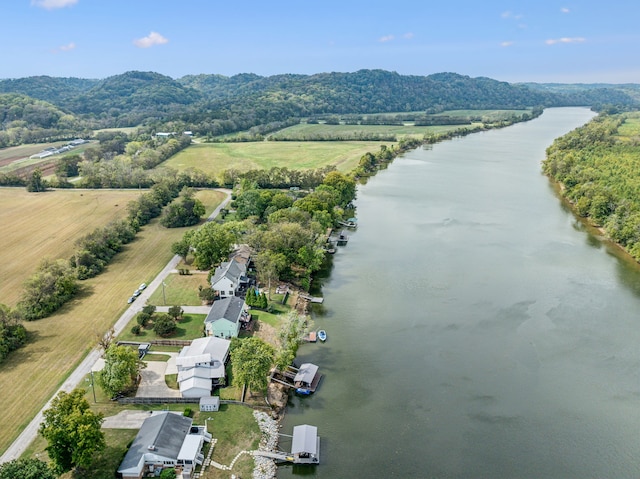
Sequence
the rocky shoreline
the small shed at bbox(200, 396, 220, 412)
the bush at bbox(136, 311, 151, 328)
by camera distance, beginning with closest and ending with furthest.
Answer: the rocky shoreline
the small shed at bbox(200, 396, 220, 412)
the bush at bbox(136, 311, 151, 328)

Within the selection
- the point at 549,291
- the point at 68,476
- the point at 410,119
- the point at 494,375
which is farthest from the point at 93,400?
the point at 410,119

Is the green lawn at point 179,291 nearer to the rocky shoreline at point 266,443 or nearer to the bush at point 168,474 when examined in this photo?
the rocky shoreline at point 266,443

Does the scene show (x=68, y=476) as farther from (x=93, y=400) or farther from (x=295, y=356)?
(x=295, y=356)

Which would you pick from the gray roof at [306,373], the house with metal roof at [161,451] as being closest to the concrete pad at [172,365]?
the house with metal roof at [161,451]

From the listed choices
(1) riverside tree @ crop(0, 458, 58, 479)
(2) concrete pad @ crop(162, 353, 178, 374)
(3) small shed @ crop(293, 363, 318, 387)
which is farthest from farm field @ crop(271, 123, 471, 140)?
(1) riverside tree @ crop(0, 458, 58, 479)

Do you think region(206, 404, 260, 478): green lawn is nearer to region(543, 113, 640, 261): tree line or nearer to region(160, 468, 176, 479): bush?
region(160, 468, 176, 479): bush

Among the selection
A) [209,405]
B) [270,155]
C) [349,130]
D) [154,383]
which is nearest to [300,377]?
[209,405]
